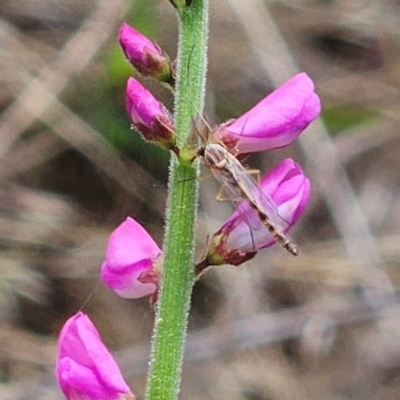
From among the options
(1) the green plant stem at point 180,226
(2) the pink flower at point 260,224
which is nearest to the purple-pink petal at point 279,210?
(2) the pink flower at point 260,224

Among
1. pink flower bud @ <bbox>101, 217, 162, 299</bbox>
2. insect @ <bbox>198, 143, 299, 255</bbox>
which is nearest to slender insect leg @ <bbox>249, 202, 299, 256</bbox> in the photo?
insect @ <bbox>198, 143, 299, 255</bbox>

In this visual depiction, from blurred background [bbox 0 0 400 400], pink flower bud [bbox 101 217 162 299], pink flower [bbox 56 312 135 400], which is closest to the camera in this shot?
pink flower [bbox 56 312 135 400]

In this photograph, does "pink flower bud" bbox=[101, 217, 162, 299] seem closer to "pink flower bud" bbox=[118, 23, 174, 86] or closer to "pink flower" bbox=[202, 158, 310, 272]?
"pink flower" bbox=[202, 158, 310, 272]

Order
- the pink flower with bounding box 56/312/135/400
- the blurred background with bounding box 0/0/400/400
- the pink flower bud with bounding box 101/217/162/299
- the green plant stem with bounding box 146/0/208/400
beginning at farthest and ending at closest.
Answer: the blurred background with bounding box 0/0/400/400 < the pink flower bud with bounding box 101/217/162/299 < the pink flower with bounding box 56/312/135/400 < the green plant stem with bounding box 146/0/208/400

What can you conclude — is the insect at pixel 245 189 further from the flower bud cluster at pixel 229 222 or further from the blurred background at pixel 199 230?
the blurred background at pixel 199 230

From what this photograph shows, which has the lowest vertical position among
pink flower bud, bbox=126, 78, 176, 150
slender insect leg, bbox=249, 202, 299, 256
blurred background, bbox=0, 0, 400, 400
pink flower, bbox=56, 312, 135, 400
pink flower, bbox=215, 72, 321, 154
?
blurred background, bbox=0, 0, 400, 400

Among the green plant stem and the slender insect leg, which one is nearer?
the green plant stem
